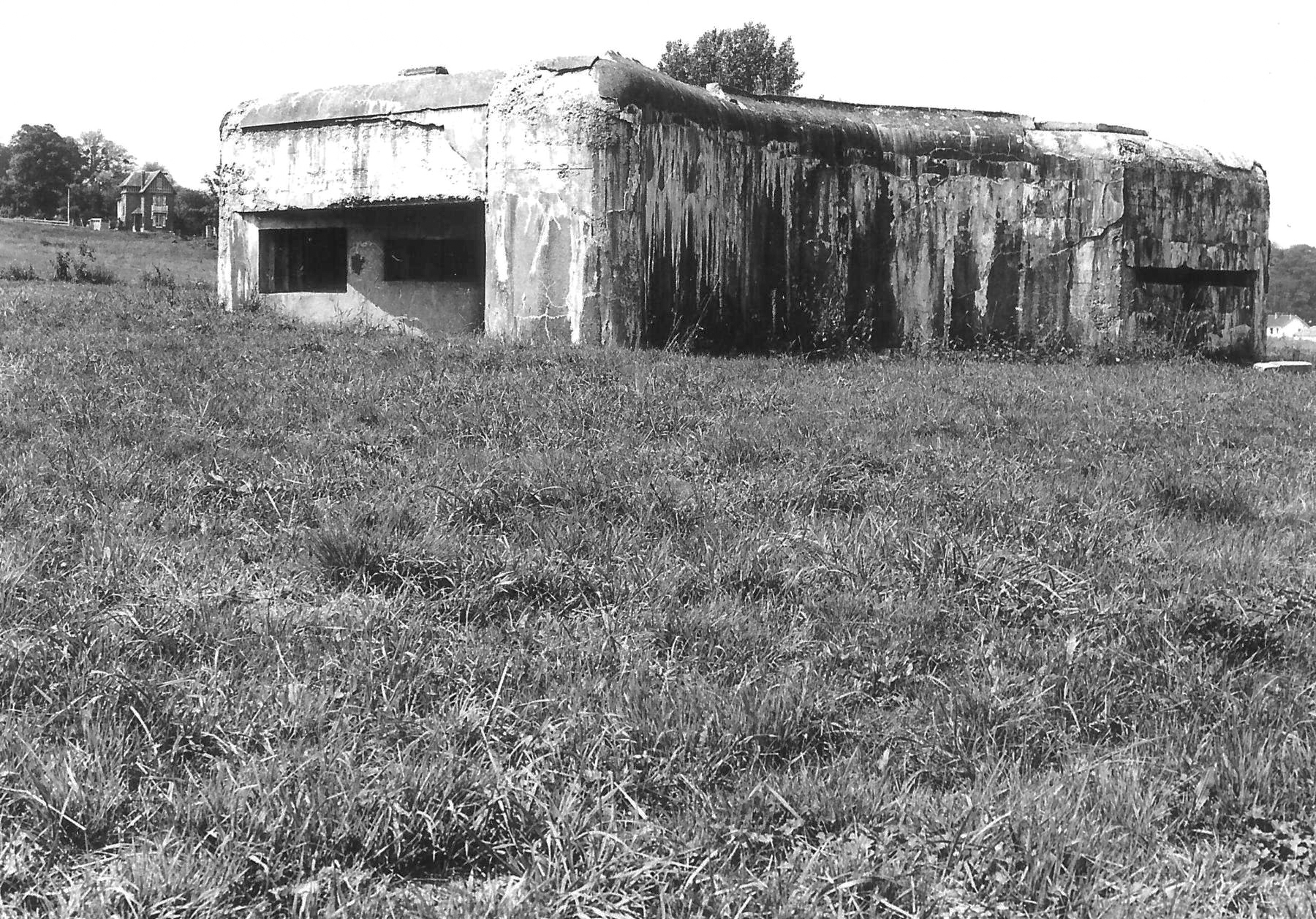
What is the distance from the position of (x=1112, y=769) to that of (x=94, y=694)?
2.26 meters

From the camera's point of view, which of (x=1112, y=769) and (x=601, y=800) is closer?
(x=601, y=800)

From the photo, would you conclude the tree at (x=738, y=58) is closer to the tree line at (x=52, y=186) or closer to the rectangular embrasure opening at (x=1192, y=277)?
the rectangular embrasure opening at (x=1192, y=277)

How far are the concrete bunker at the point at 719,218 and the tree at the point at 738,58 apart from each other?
25.8 meters

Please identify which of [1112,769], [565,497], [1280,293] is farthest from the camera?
[1280,293]

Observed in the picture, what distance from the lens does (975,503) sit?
167 inches

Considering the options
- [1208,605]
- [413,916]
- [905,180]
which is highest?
[905,180]

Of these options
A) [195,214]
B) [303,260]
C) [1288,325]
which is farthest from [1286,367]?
[1288,325]

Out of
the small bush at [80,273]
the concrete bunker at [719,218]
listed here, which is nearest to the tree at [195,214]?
the small bush at [80,273]

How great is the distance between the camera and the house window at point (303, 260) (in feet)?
39.3

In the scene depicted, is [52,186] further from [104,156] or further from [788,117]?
[788,117]

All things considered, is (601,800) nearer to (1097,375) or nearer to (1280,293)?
(1097,375)

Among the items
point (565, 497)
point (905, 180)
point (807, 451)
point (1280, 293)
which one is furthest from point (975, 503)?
point (1280, 293)

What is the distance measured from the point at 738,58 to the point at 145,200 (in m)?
70.3

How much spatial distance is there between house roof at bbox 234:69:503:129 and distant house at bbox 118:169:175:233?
85986 mm
